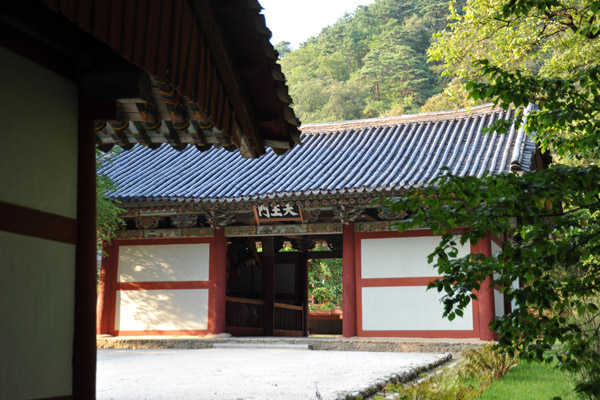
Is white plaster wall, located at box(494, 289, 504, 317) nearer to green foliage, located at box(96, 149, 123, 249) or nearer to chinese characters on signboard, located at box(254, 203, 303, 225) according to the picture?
chinese characters on signboard, located at box(254, 203, 303, 225)

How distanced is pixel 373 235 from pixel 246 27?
A: 892 cm

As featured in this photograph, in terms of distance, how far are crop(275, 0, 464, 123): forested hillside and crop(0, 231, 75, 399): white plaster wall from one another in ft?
118

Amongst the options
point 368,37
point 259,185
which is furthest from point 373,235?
point 368,37

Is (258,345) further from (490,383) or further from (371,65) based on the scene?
(371,65)

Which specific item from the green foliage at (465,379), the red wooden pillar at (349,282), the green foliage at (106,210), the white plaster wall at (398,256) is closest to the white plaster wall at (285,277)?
the red wooden pillar at (349,282)

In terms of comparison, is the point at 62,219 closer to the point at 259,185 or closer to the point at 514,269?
the point at 514,269

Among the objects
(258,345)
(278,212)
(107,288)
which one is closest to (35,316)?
(258,345)

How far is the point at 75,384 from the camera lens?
372 centimetres

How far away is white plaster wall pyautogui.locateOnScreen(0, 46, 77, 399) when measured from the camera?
3.21 meters

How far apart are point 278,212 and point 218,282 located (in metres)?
1.97

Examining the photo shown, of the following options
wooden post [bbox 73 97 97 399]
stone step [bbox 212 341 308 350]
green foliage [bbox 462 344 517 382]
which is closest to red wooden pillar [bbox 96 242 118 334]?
stone step [bbox 212 341 308 350]

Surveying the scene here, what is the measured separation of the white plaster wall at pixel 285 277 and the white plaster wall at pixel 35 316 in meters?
13.4

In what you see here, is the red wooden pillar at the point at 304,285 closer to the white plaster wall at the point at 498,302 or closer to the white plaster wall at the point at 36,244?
the white plaster wall at the point at 498,302

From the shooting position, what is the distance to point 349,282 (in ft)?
41.4
